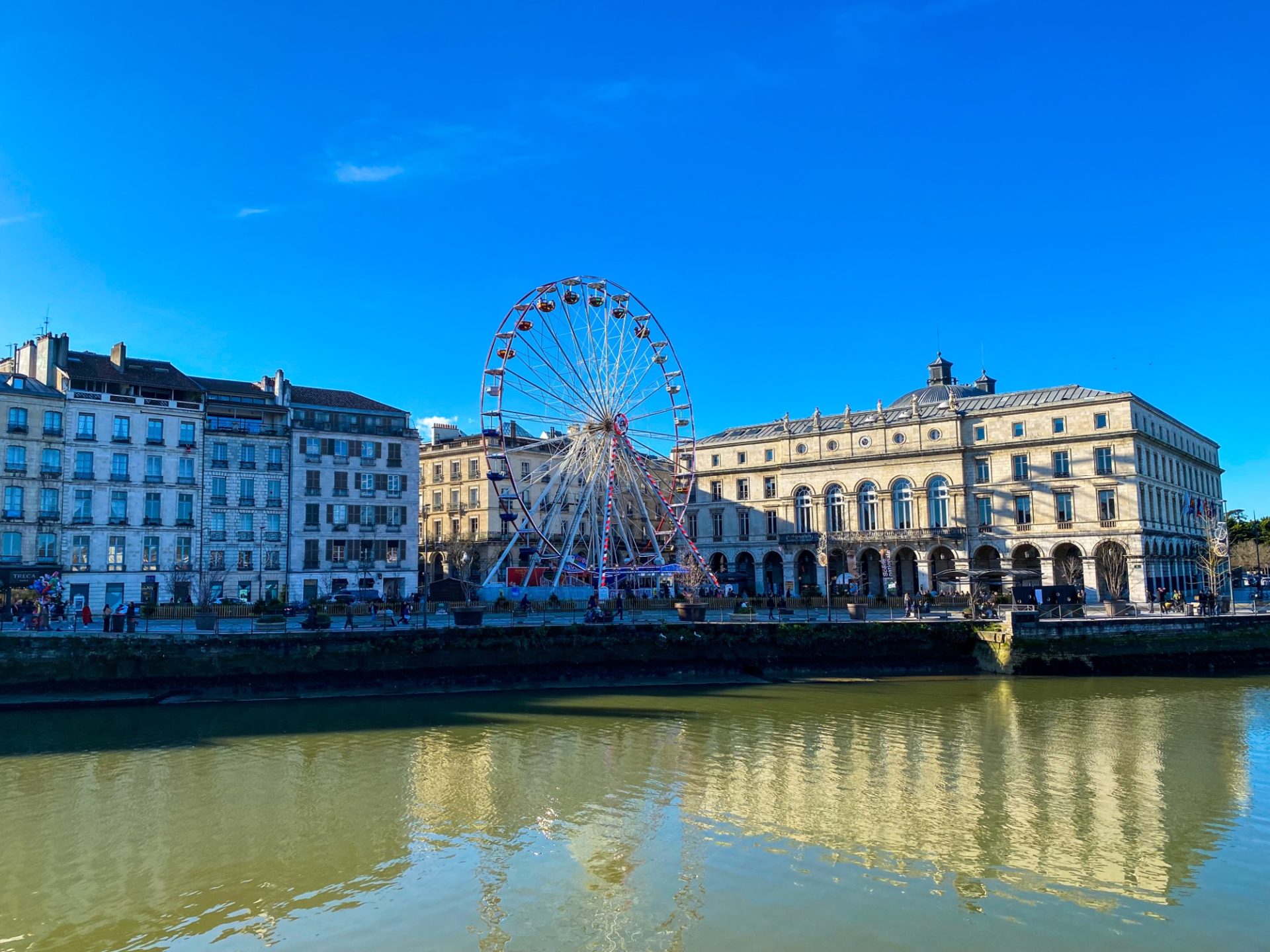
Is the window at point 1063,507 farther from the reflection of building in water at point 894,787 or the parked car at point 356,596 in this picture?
the parked car at point 356,596

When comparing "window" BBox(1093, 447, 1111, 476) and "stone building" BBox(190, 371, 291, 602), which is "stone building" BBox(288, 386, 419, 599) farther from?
"window" BBox(1093, 447, 1111, 476)

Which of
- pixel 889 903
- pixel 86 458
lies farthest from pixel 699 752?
pixel 86 458

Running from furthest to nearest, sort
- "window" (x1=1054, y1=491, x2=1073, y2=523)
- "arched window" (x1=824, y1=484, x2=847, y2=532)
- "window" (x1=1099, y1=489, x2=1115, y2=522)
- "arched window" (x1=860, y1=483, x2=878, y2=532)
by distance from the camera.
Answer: "arched window" (x1=824, y1=484, x2=847, y2=532) → "arched window" (x1=860, y1=483, x2=878, y2=532) → "window" (x1=1054, y1=491, x2=1073, y2=523) → "window" (x1=1099, y1=489, x2=1115, y2=522)

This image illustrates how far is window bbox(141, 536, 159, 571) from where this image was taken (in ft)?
177

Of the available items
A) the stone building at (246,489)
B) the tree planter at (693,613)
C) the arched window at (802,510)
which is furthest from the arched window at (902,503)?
the stone building at (246,489)

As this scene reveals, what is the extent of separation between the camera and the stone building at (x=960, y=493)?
61.9 m

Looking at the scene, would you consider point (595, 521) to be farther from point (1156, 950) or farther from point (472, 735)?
point (1156, 950)

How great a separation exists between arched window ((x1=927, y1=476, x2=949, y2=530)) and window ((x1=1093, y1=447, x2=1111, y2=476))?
10128 mm

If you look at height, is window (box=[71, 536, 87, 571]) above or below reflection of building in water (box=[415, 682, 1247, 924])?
above

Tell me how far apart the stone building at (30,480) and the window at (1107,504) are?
209 feet

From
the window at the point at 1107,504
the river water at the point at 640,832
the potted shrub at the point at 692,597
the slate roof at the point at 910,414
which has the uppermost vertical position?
the slate roof at the point at 910,414

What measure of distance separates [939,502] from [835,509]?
8.33 meters

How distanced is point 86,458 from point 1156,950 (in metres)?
55.9

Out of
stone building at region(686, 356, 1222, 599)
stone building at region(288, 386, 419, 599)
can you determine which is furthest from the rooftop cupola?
stone building at region(288, 386, 419, 599)
